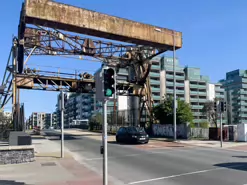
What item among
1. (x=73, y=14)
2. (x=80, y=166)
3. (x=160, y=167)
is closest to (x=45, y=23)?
(x=73, y=14)

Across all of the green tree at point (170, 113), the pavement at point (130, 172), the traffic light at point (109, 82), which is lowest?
the pavement at point (130, 172)

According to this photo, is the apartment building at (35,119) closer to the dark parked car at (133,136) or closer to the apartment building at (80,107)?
the apartment building at (80,107)

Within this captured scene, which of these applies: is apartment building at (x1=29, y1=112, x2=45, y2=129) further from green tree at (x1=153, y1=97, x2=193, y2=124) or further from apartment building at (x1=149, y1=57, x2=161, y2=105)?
green tree at (x1=153, y1=97, x2=193, y2=124)

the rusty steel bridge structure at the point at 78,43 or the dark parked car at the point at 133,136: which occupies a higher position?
the rusty steel bridge structure at the point at 78,43

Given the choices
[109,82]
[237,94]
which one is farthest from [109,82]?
[237,94]

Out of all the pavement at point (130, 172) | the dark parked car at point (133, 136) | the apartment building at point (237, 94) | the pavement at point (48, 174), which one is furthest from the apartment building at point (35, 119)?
the apartment building at point (237, 94)

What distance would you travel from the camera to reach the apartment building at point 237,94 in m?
149

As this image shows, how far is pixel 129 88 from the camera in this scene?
40.7 meters

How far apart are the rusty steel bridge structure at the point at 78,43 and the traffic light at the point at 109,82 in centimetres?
1075

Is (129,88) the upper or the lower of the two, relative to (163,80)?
lower

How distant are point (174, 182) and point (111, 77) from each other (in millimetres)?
4173

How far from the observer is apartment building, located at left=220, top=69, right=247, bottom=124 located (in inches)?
5881

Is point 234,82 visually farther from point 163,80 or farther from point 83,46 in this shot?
point 83,46

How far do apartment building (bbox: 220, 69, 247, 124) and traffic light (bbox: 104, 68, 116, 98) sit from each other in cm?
14279
